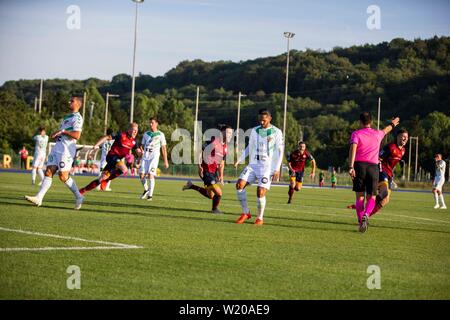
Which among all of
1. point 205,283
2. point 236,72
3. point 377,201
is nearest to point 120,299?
point 205,283

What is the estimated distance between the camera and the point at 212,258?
8469 millimetres

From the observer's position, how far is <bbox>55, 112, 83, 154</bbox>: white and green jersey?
46.1 feet

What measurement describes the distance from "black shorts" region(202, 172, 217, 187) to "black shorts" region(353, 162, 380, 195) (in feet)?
13.3

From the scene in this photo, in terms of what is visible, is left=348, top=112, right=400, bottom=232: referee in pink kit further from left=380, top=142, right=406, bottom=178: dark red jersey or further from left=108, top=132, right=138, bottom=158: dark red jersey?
left=108, top=132, right=138, bottom=158: dark red jersey

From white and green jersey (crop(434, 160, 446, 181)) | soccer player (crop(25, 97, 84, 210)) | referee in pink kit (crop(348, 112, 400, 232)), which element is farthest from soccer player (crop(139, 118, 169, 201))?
white and green jersey (crop(434, 160, 446, 181))

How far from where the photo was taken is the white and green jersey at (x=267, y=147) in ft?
45.5

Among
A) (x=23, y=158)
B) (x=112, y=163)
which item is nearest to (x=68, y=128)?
(x=112, y=163)

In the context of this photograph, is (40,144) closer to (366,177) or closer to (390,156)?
(390,156)

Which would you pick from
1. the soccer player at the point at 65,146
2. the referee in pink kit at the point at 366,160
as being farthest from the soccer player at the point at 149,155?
the referee in pink kit at the point at 366,160

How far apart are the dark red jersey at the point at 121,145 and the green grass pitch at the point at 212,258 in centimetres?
401

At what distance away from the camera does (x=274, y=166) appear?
1388 centimetres

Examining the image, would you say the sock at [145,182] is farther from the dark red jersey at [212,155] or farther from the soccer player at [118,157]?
the dark red jersey at [212,155]

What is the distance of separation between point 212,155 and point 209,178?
0.57 meters

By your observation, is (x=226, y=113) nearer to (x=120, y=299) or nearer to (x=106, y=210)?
(x=106, y=210)
